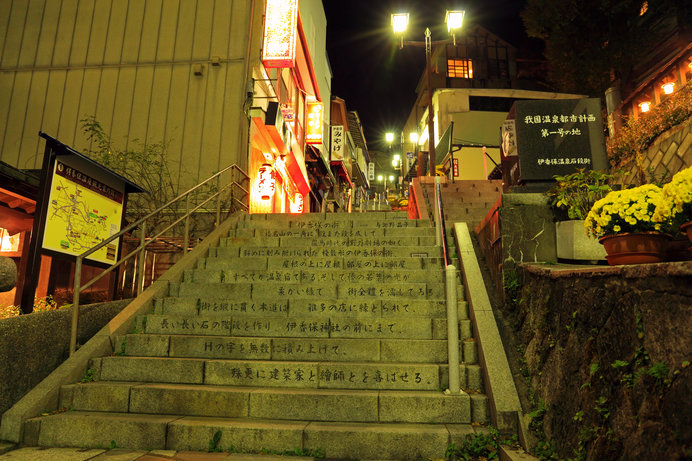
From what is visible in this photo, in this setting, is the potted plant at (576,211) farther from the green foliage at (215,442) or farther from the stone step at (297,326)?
the green foliage at (215,442)

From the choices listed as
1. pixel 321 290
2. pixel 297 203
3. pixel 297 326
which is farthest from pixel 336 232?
pixel 297 203

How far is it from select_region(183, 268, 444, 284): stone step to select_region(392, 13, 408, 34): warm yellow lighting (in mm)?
11443

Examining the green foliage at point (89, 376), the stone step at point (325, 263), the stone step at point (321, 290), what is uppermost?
the stone step at point (325, 263)

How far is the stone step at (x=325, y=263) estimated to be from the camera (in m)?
6.04

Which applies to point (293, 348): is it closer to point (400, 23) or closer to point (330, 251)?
point (330, 251)

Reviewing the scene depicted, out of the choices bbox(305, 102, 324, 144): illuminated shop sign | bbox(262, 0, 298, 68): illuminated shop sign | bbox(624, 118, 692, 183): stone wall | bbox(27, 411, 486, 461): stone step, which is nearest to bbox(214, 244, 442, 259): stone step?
bbox(27, 411, 486, 461): stone step

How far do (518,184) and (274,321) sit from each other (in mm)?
4161

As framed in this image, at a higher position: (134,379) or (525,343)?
(525,343)

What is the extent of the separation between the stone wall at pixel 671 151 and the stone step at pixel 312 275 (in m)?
6.65

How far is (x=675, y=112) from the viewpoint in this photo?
9477mm

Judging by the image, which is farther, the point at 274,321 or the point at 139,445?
the point at 274,321

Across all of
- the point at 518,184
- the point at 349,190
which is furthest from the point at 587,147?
the point at 349,190

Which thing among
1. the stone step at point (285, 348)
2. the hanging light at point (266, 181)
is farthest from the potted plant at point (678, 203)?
the hanging light at point (266, 181)

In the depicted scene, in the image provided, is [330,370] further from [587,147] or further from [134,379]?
[587,147]
